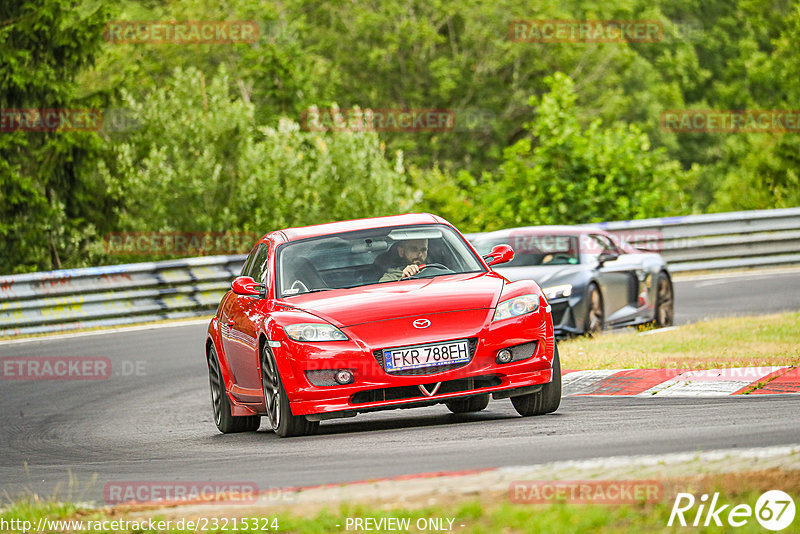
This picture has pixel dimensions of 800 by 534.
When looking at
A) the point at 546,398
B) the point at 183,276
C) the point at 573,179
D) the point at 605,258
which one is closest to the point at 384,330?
the point at 546,398

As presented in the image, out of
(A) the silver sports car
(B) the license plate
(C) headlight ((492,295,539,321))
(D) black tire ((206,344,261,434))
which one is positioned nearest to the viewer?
(B) the license plate

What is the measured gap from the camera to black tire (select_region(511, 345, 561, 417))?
9312 mm

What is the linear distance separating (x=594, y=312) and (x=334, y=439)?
285 inches

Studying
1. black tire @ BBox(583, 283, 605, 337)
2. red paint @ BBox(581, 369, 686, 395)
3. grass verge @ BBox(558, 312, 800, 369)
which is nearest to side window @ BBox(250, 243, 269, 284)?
red paint @ BBox(581, 369, 686, 395)

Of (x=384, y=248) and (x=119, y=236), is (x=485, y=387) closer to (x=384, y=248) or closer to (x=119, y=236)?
(x=384, y=248)

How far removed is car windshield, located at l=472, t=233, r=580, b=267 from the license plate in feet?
23.7

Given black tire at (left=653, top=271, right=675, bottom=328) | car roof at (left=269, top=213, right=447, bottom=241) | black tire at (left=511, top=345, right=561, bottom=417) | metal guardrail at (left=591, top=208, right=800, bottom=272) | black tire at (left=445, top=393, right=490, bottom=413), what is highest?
car roof at (left=269, top=213, right=447, bottom=241)

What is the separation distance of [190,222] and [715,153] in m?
50.7

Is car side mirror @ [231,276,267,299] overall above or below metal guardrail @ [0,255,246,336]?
above

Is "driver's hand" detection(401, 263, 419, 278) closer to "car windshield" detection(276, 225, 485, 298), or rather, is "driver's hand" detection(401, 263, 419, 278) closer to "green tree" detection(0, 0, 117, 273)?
"car windshield" detection(276, 225, 485, 298)

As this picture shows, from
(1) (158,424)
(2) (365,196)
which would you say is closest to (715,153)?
(2) (365,196)

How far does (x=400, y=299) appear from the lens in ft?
29.6

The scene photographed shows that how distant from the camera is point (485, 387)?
8.88 meters

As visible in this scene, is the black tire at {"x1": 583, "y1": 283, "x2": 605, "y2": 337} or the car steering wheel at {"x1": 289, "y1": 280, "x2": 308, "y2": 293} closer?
the car steering wheel at {"x1": 289, "y1": 280, "x2": 308, "y2": 293}
